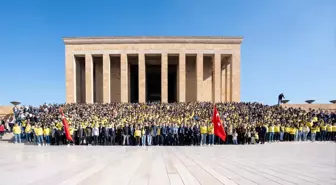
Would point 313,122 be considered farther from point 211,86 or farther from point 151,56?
point 151,56

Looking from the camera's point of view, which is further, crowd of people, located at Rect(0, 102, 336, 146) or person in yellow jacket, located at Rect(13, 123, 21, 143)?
person in yellow jacket, located at Rect(13, 123, 21, 143)

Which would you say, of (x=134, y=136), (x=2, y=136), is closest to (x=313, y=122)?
(x=134, y=136)

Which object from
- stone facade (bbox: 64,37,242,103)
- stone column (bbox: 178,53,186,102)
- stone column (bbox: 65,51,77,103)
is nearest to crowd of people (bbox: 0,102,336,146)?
stone column (bbox: 65,51,77,103)

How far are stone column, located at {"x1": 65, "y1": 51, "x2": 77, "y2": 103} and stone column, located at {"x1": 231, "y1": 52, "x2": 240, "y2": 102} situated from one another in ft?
84.2

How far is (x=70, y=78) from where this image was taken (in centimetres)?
3572

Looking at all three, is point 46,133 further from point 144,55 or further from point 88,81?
point 144,55

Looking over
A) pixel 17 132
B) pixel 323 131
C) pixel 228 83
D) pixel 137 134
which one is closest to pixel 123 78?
pixel 228 83

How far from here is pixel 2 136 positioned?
20.6 m

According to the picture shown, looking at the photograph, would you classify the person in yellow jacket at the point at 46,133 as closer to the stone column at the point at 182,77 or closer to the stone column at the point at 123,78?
the stone column at the point at 123,78

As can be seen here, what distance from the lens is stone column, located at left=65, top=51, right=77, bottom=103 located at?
35469 mm

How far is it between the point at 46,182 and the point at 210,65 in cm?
3690

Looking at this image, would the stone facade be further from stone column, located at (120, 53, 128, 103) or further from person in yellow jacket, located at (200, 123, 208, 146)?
person in yellow jacket, located at (200, 123, 208, 146)

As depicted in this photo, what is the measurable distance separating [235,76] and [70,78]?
1049 inches

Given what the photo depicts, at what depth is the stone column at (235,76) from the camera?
3588 cm
